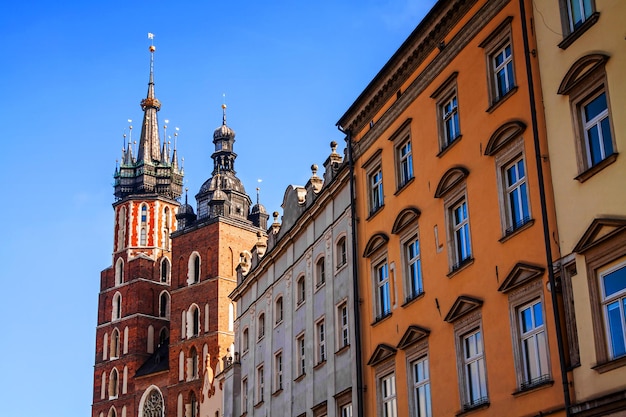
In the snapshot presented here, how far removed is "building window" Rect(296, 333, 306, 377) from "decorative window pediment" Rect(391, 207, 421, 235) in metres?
8.37

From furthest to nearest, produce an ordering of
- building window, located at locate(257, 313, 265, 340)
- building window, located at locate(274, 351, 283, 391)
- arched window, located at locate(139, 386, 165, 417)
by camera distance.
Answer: arched window, located at locate(139, 386, 165, 417)
building window, located at locate(257, 313, 265, 340)
building window, located at locate(274, 351, 283, 391)

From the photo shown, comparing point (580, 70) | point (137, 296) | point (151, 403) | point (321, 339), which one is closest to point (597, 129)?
point (580, 70)

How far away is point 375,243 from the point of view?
26109mm

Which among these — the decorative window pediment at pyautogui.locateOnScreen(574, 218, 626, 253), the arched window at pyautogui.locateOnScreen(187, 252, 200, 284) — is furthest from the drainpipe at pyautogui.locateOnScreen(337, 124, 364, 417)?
the arched window at pyautogui.locateOnScreen(187, 252, 200, 284)

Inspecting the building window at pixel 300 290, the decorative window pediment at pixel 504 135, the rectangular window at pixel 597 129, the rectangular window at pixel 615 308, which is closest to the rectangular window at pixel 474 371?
the decorative window pediment at pixel 504 135

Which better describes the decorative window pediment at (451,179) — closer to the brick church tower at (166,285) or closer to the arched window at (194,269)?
the brick church tower at (166,285)

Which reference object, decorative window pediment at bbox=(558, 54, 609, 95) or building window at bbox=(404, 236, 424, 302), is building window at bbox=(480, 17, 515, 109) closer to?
decorative window pediment at bbox=(558, 54, 609, 95)

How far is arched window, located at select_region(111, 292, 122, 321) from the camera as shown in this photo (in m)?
84.5

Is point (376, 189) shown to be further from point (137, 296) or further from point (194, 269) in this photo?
point (137, 296)

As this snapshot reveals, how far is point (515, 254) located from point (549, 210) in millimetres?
1401

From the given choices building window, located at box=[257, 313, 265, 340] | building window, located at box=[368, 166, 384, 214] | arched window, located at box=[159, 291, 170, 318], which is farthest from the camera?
arched window, located at box=[159, 291, 170, 318]

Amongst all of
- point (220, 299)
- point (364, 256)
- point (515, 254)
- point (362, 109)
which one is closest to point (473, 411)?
point (515, 254)

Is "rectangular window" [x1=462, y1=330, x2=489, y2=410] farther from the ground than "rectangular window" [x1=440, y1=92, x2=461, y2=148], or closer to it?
closer to it

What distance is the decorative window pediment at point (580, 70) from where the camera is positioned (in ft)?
54.9
